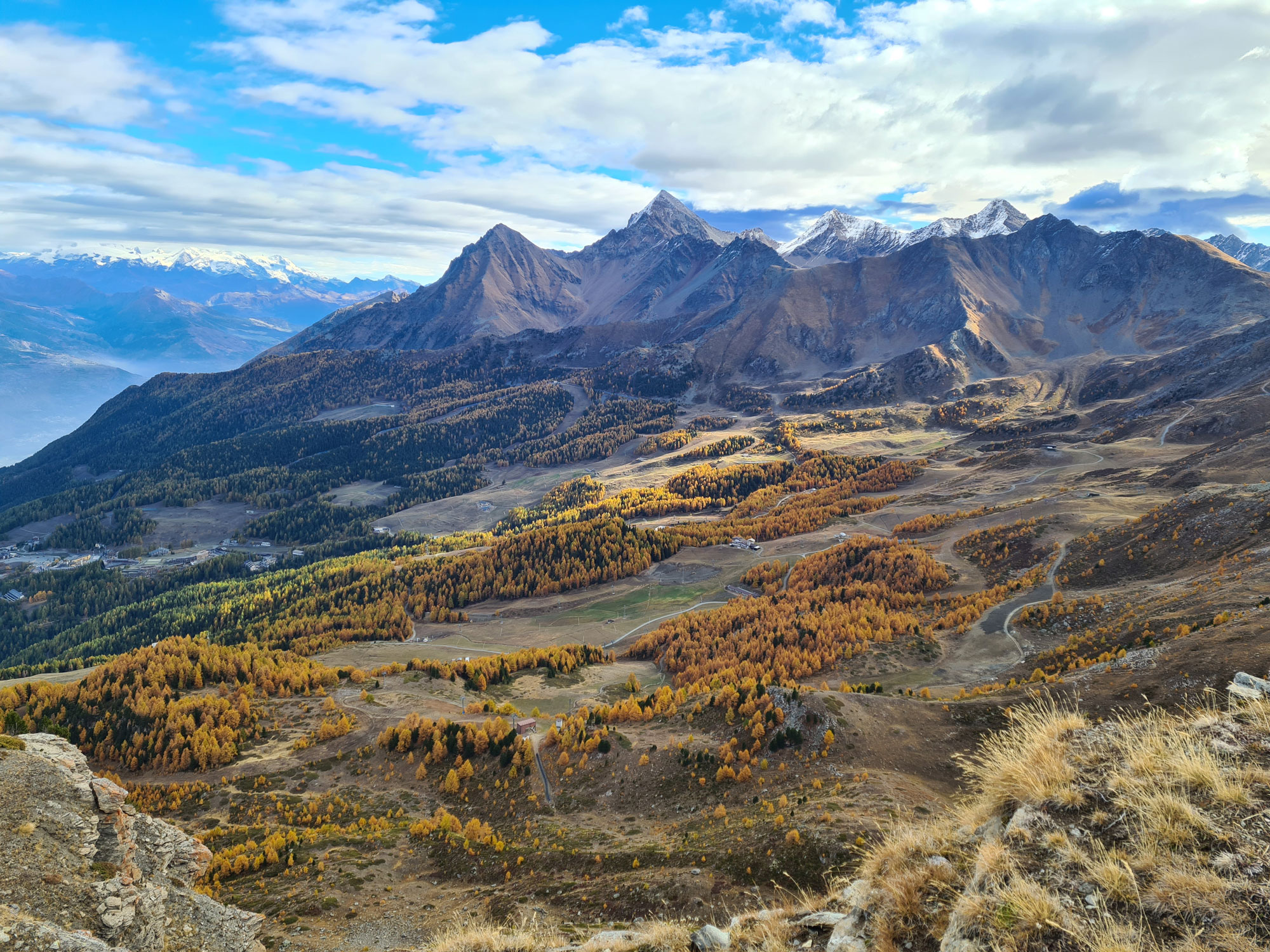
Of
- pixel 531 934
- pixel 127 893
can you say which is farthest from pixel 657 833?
pixel 127 893

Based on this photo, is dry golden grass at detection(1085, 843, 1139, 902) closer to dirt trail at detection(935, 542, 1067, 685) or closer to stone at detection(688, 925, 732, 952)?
stone at detection(688, 925, 732, 952)

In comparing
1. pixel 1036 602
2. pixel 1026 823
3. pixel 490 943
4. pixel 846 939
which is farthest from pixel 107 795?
pixel 1036 602

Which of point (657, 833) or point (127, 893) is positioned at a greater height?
point (127, 893)

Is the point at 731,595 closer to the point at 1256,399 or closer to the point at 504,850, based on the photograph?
the point at 504,850

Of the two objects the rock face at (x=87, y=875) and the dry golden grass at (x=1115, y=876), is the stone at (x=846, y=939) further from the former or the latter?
the rock face at (x=87, y=875)

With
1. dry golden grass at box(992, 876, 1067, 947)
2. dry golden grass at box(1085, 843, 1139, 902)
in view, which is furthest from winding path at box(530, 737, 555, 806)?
dry golden grass at box(1085, 843, 1139, 902)

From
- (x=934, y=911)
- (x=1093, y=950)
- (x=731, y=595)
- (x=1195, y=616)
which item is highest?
(x=1093, y=950)
